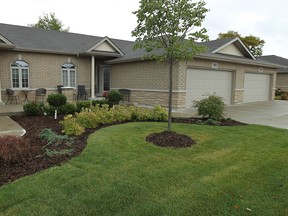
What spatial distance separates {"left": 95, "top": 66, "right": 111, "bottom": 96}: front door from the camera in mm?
17953

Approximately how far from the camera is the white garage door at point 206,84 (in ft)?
43.6

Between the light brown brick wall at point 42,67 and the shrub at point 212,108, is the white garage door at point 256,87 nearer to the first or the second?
the shrub at point 212,108

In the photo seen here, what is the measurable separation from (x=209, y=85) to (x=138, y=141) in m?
9.35

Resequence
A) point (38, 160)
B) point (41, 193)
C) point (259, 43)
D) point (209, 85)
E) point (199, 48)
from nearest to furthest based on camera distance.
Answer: point (41, 193) < point (38, 160) < point (199, 48) < point (209, 85) < point (259, 43)

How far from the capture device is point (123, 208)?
10.3 feet

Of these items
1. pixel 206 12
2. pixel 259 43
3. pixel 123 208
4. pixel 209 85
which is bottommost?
pixel 123 208

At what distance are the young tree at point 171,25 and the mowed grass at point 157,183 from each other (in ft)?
7.99

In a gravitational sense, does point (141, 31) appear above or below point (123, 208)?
above

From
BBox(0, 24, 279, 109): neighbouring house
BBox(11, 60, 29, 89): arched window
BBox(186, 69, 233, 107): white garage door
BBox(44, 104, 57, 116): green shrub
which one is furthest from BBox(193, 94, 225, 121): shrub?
BBox(11, 60, 29, 89): arched window

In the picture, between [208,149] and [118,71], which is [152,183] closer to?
[208,149]

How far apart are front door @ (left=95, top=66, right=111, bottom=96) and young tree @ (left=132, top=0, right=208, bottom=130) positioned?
1191 cm

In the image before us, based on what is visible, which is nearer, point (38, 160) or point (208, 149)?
point (38, 160)

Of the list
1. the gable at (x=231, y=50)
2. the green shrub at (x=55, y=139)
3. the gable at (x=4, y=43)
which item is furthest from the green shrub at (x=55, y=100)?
the gable at (x=231, y=50)

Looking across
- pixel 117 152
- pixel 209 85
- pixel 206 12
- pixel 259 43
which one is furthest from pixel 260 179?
pixel 259 43
